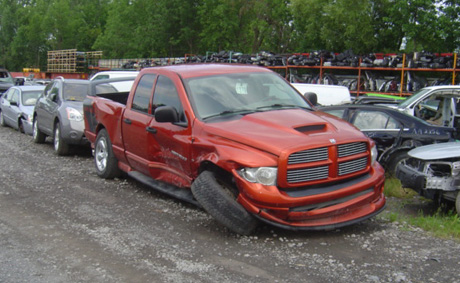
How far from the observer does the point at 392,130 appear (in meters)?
9.09

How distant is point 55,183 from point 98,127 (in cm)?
120

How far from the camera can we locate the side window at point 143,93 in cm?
735

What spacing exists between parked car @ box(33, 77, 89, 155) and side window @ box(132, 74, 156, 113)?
3.82m

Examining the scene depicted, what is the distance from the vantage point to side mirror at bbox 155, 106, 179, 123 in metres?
6.25

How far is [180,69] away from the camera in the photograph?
7039mm

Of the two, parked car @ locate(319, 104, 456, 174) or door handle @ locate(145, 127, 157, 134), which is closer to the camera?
door handle @ locate(145, 127, 157, 134)

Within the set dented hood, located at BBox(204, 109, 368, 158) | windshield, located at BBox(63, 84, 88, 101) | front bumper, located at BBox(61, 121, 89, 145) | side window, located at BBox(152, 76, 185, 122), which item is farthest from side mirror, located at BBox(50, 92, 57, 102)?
dented hood, located at BBox(204, 109, 368, 158)

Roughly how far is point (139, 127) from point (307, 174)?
2.91m

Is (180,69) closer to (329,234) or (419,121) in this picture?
(329,234)

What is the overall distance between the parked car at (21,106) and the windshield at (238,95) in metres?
9.67

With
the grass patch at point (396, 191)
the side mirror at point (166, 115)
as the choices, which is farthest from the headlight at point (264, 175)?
the grass patch at point (396, 191)

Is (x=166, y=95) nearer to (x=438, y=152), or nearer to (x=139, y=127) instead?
(x=139, y=127)

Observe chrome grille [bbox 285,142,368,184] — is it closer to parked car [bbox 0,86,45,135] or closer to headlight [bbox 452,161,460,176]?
headlight [bbox 452,161,460,176]

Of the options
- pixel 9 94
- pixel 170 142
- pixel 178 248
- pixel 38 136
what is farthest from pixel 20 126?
pixel 178 248
